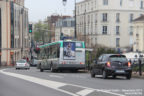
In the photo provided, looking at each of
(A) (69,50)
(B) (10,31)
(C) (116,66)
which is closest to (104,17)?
(B) (10,31)

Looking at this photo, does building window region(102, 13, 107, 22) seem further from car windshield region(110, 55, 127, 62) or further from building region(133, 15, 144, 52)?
car windshield region(110, 55, 127, 62)

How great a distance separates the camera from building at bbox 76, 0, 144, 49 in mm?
93000

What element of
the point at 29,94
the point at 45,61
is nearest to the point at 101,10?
the point at 45,61

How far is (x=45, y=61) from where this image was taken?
43.5m

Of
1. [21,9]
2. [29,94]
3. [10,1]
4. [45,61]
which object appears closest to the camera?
[29,94]

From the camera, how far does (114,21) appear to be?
93.4m

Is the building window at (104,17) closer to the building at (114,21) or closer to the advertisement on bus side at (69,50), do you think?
the building at (114,21)

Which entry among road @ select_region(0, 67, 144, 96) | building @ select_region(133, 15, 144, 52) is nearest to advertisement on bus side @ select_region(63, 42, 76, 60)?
road @ select_region(0, 67, 144, 96)

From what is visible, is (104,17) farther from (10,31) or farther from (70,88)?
(70,88)

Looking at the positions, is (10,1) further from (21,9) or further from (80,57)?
(80,57)

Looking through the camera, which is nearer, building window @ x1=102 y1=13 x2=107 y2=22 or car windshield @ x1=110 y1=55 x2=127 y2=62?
car windshield @ x1=110 y1=55 x2=127 y2=62

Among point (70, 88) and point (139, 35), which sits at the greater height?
point (139, 35)

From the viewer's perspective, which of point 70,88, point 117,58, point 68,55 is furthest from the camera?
point 68,55

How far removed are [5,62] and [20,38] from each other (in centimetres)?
1687
